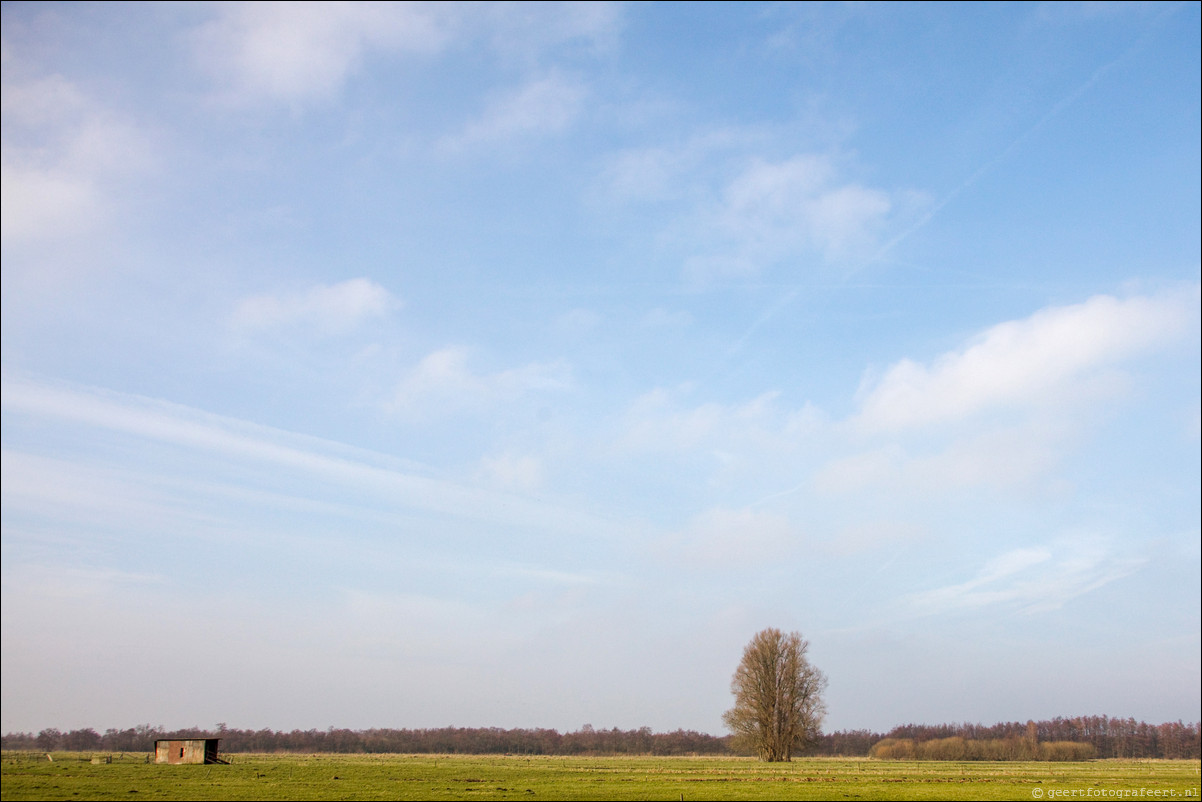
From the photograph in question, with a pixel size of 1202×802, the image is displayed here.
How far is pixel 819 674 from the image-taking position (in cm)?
9819

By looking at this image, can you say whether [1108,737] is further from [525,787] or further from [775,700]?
[525,787]

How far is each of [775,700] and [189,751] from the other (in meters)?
64.2

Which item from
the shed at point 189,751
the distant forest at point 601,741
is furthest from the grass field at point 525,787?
the distant forest at point 601,741

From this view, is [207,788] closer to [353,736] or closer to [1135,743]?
[353,736]

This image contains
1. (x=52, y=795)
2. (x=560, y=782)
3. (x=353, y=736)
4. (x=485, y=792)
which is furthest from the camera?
(x=353, y=736)

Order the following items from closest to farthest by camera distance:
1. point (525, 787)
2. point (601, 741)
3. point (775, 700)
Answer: point (525, 787)
point (775, 700)
point (601, 741)

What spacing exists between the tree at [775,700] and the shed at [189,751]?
5785cm

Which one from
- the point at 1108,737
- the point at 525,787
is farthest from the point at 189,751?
the point at 1108,737

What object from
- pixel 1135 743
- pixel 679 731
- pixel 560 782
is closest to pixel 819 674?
pixel 560 782

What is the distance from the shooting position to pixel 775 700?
313 ft

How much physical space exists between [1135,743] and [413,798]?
21386 cm

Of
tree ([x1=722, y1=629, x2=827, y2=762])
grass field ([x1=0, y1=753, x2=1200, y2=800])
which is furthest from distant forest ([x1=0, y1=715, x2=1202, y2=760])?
grass field ([x1=0, y1=753, x2=1200, y2=800])

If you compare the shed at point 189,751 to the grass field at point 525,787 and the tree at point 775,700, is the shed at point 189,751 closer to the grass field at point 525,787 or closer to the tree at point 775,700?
the grass field at point 525,787

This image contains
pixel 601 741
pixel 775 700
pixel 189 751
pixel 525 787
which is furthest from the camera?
pixel 601 741
